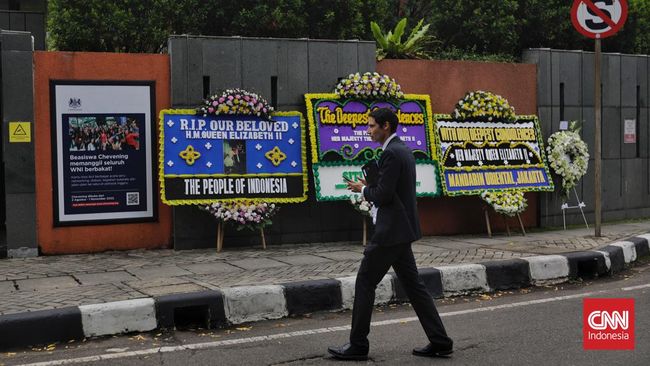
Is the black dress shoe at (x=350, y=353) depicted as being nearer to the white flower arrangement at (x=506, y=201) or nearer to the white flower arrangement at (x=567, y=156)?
the white flower arrangement at (x=506, y=201)

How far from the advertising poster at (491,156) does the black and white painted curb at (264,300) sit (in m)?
2.40

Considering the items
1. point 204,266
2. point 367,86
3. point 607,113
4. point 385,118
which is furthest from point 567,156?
point 385,118

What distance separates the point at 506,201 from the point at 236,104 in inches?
Result: 174

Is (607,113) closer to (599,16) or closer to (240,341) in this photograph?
(599,16)

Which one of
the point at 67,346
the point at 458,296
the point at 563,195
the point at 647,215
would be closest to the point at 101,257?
the point at 67,346

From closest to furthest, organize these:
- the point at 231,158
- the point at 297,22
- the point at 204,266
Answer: the point at 204,266, the point at 231,158, the point at 297,22

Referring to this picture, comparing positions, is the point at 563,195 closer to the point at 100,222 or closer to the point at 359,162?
the point at 359,162

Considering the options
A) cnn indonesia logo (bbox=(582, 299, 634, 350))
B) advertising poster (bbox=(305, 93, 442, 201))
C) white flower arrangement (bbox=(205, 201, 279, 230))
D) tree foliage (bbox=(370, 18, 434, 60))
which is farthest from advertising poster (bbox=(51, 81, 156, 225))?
cnn indonesia logo (bbox=(582, 299, 634, 350))

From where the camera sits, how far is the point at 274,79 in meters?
A: 10.5

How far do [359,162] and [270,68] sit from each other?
1909mm

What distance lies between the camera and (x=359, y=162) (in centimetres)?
1066

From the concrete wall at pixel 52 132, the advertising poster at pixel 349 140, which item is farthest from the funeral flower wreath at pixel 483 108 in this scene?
the concrete wall at pixel 52 132

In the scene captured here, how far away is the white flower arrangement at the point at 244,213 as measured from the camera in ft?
31.8

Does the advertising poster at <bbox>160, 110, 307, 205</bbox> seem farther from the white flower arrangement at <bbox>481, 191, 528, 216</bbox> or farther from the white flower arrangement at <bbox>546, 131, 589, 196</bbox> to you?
the white flower arrangement at <bbox>546, 131, 589, 196</bbox>
